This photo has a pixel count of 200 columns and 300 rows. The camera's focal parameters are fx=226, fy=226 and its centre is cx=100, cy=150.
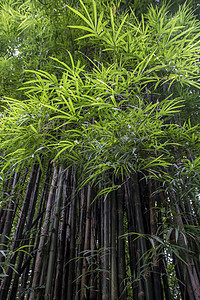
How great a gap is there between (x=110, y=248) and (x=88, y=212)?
41 cm

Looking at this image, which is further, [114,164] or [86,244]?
[86,244]

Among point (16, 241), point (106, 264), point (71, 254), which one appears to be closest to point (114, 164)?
point (106, 264)

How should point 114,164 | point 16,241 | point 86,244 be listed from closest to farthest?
point 114,164 < point 86,244 < point 16,241

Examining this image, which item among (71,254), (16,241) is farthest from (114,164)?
(16,241)

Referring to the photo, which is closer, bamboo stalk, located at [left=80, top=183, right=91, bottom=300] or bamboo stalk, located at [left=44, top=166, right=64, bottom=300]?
bamboo stalk, located at [left=44, top=166, right=64, bottom=300]

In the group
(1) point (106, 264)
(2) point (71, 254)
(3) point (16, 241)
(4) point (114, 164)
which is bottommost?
(1) point (106, 264)

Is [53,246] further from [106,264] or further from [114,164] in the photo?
[114,164]

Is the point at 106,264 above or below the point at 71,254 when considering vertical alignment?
below

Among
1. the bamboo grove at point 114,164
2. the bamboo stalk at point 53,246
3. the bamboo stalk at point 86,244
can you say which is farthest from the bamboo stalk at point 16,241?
the bamboo stalk at point 86,244

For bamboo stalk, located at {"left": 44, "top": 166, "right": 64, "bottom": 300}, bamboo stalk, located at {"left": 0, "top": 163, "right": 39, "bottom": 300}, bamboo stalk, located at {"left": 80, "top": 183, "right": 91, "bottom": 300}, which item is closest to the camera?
bamboo stalk, located at {"left": 44, "top": 166, "right": 64, "bottom": 300}

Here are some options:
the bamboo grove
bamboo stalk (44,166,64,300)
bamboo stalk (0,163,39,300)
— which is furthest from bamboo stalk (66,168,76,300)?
bamboo stalk (0,163,39,300)

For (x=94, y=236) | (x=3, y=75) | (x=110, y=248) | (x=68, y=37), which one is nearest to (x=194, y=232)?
(x=110, y=248)

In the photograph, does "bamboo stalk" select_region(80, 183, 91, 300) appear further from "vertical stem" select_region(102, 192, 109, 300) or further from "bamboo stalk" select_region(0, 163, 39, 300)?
"bamboo stalk" select_region(0, 163, 39, 300)

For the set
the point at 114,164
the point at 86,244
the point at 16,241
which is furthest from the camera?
the point at 16,241
